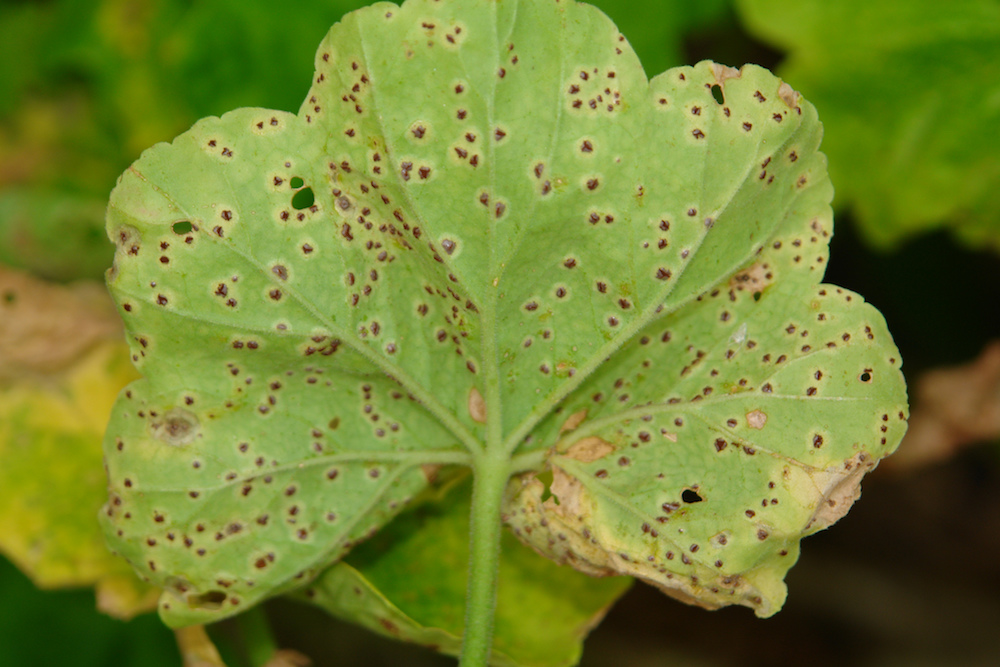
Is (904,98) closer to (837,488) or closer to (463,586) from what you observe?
(837,488)

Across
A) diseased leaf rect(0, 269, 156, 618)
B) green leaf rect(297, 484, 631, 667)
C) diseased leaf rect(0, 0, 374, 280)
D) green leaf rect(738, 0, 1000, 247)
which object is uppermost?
green leaf rect(738, 0, 1000, 247)

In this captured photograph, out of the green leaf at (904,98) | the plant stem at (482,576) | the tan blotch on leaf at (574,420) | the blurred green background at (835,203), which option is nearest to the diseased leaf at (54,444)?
the blurred green background at (835,203)

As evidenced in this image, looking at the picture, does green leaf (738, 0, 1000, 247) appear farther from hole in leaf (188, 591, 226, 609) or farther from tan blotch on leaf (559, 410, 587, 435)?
hole in leaf (188, 591, 226, 609)

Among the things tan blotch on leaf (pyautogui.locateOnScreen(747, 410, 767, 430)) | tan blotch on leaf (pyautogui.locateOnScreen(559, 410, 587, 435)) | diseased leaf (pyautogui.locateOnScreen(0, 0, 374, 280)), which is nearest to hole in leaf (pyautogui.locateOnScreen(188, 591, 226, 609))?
tan blotch on leaf (pyautogui.locateOnScreen(559, 410, 587, 435))

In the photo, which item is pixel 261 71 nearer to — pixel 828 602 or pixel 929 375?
pixel 929 375

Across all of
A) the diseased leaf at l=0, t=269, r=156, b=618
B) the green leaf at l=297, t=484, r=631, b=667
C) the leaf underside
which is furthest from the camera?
the diseased leaf at l=0, t=269, r=156, b=618

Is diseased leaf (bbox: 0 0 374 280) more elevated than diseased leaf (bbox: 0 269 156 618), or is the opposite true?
diseased leaf (bbox: 0 0 374 280)

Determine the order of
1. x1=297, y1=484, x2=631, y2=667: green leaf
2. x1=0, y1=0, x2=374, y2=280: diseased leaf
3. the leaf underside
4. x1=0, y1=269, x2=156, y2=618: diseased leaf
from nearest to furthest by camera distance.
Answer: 1. the leaf underside
2. x1=297, y1=484, x2=631, y2=667: green leaf
3. x1=0, y1=269, x2=156, y2=618: diseased leaf
4. x1=0, y1=0, x2=374, y2=280: diseased leaf
